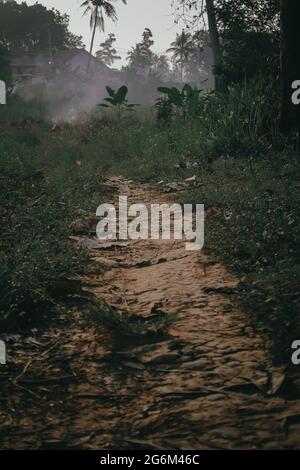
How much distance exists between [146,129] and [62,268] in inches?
337

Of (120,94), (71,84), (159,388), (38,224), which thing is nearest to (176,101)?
(120,94)

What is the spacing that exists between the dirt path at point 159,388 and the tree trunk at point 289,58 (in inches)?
198

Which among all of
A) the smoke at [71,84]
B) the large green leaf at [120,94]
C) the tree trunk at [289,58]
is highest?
the smoke at [71,84]

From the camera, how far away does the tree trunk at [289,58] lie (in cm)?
695


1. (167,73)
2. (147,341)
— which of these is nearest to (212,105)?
(147,341)

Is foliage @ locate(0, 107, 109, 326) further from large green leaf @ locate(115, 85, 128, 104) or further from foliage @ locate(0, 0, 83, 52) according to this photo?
foliage @ locate(0, 0, 83, 52)

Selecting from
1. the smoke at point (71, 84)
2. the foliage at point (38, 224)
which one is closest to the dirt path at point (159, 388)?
the foliage at point (38, 224)

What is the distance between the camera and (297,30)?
23.1ft

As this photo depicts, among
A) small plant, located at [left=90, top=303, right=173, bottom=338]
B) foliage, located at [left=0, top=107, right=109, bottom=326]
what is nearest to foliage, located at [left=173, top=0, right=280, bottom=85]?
foliage, located at [left=0, top=107, right=109, bottom=326]

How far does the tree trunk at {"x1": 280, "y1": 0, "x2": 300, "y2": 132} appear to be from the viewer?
695 centimetres

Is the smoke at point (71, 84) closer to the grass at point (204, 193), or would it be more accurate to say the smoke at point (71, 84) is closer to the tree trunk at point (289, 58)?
the grass at point (204, 193)

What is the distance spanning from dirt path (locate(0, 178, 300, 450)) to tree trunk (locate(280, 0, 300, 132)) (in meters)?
5.02

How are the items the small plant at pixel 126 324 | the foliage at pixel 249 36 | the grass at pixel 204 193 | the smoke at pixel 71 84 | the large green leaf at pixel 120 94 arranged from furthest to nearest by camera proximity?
1. the smoke at pixel 71 84
2. the large green leaf at pixel 120 94
3. the foliage at pixel 249 36
4. the grass at pixel 204 193
5. the small plant at pixel 126 324

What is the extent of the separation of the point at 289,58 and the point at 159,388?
6.42m
